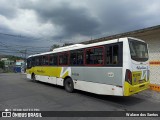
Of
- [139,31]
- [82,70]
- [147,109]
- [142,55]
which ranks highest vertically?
[139,31]

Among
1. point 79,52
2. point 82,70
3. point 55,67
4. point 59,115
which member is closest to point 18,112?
point 59,115

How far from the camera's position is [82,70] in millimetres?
8500

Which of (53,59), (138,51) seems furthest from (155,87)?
(53,59)

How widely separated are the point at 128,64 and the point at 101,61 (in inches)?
57.5

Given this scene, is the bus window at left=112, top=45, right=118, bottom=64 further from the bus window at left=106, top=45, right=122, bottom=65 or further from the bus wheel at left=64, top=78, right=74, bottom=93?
the bus wheel at left=64, top=78, right=74, bottom=93

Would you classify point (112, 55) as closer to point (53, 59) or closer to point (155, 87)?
point (155, 87)

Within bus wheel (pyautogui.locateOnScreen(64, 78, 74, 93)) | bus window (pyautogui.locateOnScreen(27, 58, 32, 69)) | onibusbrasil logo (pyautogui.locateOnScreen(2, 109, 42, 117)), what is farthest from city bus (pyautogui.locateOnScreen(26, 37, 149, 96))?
bus window (pyautogui.locateOnScreen(27, 58, 32, 69))

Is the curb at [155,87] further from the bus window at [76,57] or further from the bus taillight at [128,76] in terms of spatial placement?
the bus window at [76,57]

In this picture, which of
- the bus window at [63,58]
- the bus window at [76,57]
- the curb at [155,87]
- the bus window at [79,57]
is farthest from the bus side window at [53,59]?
the curb at [155,87]

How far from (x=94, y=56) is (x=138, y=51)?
2125 millimetres

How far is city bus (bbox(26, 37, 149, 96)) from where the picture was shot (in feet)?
20.7

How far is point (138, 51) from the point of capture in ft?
23.1

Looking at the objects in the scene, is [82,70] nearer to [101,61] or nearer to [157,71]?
[101,61]

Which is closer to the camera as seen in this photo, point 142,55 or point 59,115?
point 59,115
